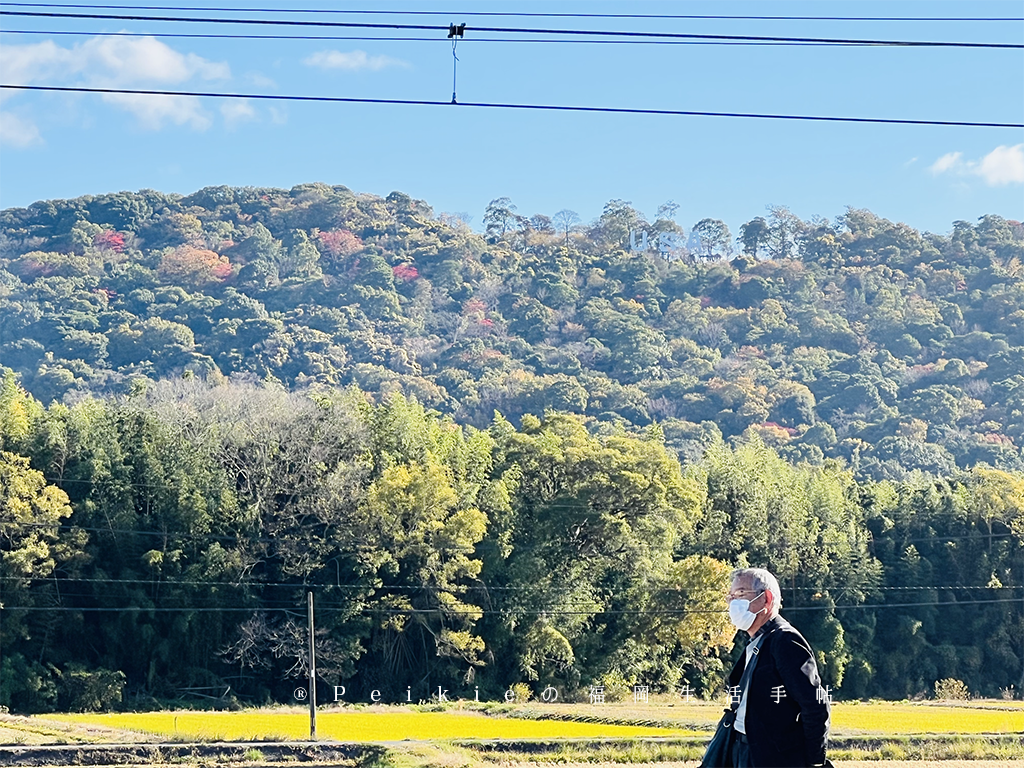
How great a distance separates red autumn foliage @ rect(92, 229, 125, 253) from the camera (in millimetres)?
148500

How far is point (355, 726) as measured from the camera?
29984 millimetres

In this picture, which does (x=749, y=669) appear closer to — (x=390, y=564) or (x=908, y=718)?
(x=908, y=718)

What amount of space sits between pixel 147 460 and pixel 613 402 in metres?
74.8

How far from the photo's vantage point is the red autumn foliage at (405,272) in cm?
14775

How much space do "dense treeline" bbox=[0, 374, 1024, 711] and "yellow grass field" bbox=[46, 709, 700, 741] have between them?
3.86m

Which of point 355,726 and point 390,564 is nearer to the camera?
point 355,726

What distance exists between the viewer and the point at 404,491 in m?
39.4

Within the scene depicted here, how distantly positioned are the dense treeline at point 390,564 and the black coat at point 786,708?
3286 centimetres

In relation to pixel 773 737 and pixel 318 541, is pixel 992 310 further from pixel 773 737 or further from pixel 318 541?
pixel 773 737

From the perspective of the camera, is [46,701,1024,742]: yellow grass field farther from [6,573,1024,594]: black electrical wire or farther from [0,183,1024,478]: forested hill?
[0,183,1024,478]: forested hill

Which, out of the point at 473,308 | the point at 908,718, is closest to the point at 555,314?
the point at 473,308

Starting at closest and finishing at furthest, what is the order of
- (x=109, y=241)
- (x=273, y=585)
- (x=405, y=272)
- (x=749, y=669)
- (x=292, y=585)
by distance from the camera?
1. (x=749, y=669)
2. (x=292, y=585)
3. (x=273, y=585)
4. (x=405, y=272)
5. (x=109, y=241)

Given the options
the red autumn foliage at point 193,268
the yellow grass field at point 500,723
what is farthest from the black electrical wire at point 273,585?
the red autumn foliage at point 193,268

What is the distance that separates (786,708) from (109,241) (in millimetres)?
151983
